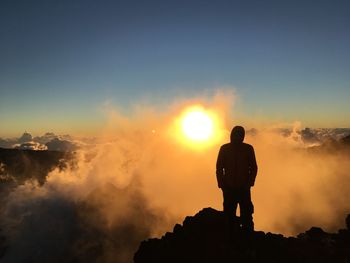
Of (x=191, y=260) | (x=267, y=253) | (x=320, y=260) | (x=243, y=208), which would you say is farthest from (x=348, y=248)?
(x=191, y=260)

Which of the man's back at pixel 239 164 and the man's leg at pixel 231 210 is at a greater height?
the man's back at pixel 239 164

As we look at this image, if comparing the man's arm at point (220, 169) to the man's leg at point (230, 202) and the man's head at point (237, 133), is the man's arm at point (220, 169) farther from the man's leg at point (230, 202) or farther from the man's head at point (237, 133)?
the man's head at point (237, 133)

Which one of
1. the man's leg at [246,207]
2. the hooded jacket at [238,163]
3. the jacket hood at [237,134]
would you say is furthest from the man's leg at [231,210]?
the jacket hood at [237,134]

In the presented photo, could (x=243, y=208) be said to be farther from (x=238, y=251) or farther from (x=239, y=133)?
(x=239, y=133)

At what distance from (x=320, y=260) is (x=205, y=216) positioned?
222 inches

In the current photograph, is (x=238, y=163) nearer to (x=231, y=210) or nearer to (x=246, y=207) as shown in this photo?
(x=246, y=207)

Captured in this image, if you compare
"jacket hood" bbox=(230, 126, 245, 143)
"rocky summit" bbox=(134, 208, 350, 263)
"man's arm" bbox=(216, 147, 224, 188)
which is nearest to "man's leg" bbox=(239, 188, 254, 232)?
"rocky summit" bbox=(134, 208, 350, 263)

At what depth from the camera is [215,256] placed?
16.0 m

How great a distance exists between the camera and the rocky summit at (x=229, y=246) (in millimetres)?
15695

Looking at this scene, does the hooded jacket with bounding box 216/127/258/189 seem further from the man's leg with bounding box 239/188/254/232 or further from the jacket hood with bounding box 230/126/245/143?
the man's leg with bounding box 239/188/254/232

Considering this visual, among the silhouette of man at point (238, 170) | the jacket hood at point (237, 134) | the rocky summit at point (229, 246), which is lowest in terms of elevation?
the rocky summit at point (229, 246)

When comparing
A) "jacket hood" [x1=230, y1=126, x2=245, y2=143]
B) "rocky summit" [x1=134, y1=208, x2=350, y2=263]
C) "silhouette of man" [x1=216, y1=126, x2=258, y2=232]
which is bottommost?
"rocky summit" [x1=134, y1=208, x2=350, y2=263]

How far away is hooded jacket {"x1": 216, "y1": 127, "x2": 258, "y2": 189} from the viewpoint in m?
14.9

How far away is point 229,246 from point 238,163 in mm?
3820
